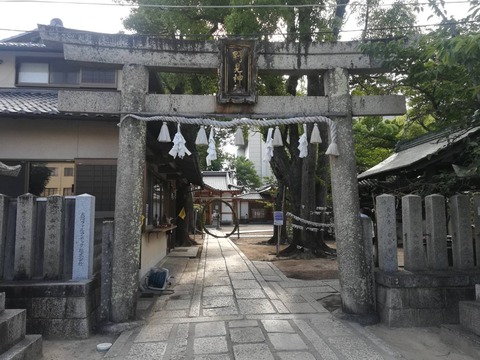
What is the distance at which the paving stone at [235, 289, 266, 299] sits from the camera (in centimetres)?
779

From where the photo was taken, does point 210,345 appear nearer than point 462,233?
Yes

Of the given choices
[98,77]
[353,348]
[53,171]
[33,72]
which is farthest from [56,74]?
[353,348]

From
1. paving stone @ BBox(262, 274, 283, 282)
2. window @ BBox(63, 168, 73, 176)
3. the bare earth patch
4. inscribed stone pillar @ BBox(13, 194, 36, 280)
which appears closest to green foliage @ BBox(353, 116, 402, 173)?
the bare earth patch

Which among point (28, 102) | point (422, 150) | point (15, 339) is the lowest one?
point (15, 339)

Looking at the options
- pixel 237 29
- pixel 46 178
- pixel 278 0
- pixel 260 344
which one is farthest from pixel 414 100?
pixel 46 178

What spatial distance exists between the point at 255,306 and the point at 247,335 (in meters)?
1.66

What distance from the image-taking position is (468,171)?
513cm

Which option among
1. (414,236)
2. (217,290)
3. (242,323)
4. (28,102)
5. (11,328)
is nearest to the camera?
(11,328)

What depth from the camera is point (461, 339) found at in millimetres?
4875

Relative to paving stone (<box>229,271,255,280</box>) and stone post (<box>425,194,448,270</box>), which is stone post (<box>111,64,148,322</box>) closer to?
paving stone (<box>229,271,255,280</box>)

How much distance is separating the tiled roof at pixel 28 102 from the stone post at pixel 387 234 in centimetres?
718

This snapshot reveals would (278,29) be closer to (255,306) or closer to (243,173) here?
(255,306)

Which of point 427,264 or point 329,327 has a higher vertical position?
point 427,264

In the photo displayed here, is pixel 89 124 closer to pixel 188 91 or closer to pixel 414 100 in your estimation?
pixel 188 91
